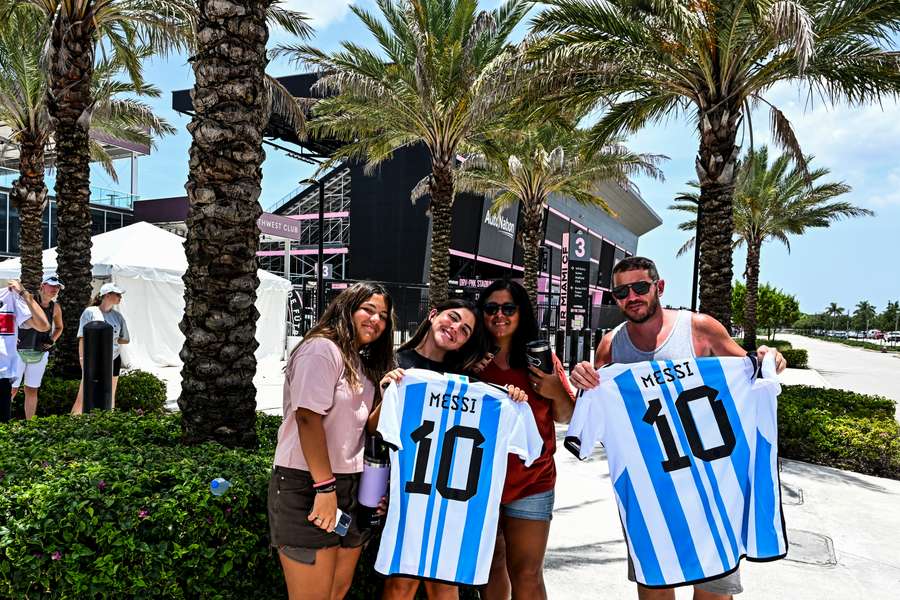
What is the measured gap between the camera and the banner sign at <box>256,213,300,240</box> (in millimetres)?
23639

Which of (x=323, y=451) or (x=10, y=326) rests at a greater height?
(x=10, y=326)

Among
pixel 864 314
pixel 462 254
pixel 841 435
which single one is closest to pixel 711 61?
pixel 841 435

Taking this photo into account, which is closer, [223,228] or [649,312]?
[649,312]

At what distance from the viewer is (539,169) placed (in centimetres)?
2052

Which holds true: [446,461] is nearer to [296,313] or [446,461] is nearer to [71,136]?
[71,136]

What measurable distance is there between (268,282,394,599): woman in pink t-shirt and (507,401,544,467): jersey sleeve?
685 mm

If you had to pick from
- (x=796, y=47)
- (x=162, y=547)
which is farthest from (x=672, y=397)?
(x=796, y=47)

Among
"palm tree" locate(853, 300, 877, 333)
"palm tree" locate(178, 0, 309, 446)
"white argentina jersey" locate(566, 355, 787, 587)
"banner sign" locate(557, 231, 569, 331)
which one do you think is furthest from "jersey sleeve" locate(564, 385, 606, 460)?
"palm tree" locate(853, 300, 877, 333)

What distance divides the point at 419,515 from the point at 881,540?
4.65 metres

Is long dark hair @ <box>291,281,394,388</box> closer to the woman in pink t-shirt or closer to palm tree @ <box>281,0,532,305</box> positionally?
the woman in pink t-shirt

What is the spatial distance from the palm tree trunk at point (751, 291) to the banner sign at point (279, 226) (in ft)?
63.6

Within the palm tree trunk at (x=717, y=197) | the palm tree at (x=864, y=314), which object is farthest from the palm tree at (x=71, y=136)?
the palm tree at (x=864, y=314)

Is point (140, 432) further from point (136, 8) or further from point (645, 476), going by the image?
point (136, 8)

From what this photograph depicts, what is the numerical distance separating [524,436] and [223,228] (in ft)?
8.95
